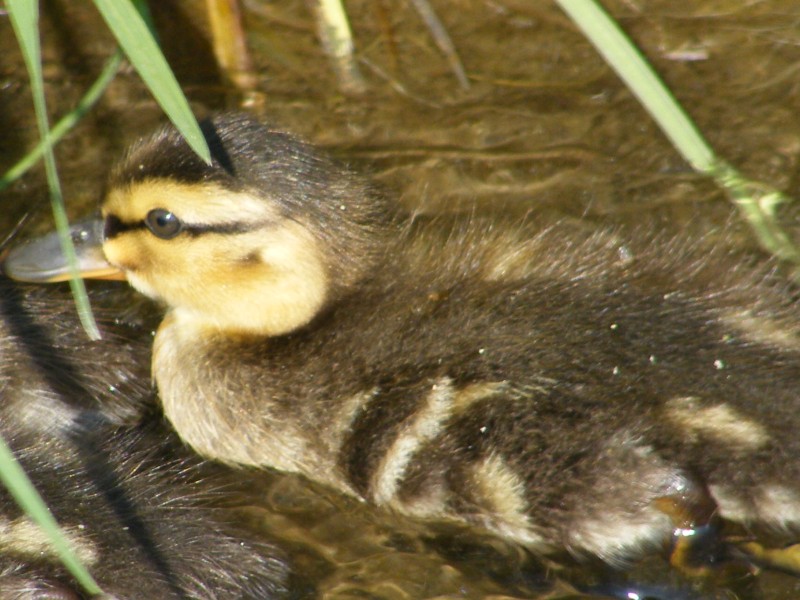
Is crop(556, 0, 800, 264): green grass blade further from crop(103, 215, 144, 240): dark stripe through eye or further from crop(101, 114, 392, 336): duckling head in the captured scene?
crop(103, 215, 144, 240): dark stripe through eye

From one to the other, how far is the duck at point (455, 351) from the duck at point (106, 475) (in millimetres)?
74

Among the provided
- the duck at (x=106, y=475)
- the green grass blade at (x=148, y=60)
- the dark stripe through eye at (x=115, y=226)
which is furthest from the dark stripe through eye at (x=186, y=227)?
the green grass blade at (x=148, y=60)

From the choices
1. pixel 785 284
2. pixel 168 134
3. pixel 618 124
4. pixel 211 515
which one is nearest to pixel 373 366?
pixel 211 515

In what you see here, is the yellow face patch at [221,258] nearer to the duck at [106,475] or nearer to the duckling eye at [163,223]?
the duckling eye at [163,223]

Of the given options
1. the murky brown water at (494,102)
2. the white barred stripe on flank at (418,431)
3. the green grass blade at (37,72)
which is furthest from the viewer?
the murky brown water at (494,102)

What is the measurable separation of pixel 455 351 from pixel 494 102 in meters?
0.97

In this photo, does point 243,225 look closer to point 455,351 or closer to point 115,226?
point 115,226

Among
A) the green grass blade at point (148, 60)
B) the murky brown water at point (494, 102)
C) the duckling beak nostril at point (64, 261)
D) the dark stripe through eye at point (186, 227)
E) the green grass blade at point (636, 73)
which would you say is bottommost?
the murky brown water at point (494, 102)

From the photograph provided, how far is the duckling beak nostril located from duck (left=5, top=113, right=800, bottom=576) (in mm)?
11

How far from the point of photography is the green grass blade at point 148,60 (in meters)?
1.71

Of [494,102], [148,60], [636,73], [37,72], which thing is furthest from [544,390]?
[494,102]

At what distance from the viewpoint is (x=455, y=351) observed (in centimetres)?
199

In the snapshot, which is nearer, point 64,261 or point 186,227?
point 186,227

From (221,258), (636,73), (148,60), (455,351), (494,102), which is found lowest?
(494,102)
